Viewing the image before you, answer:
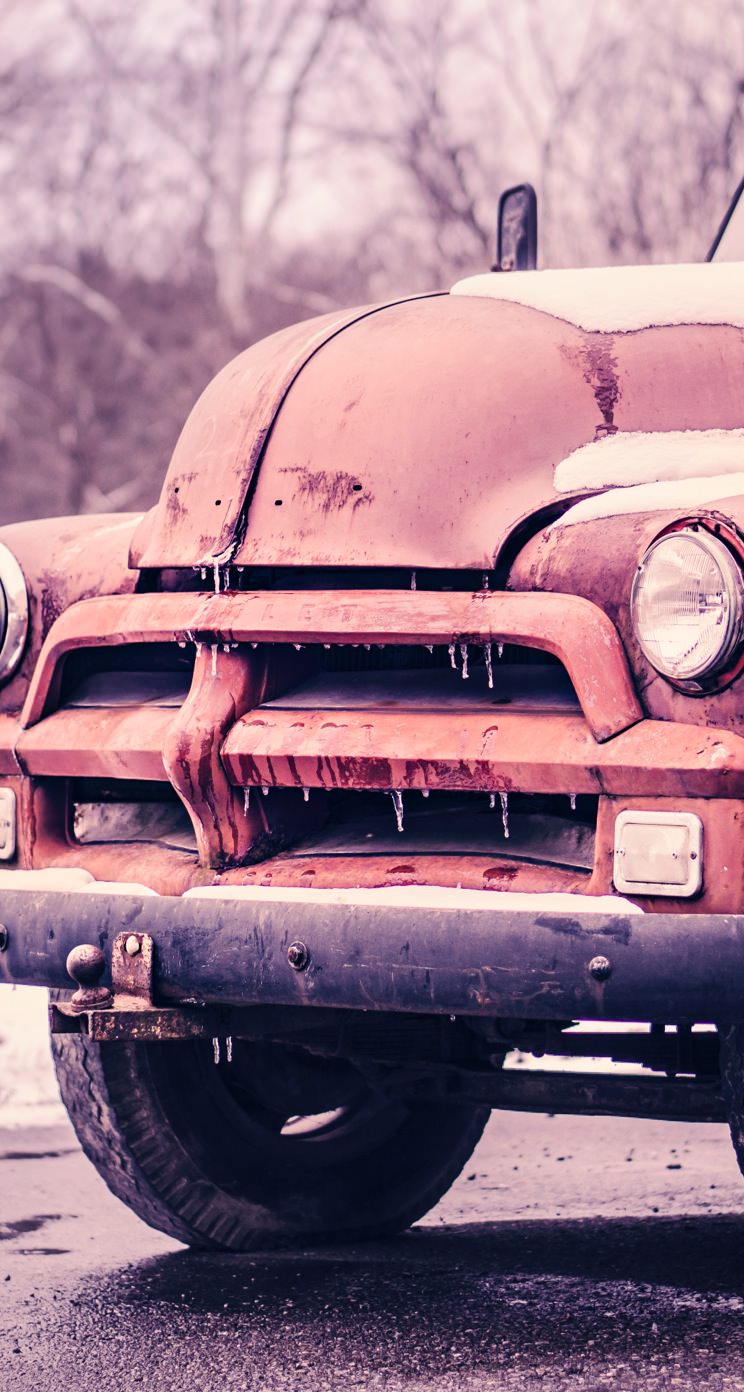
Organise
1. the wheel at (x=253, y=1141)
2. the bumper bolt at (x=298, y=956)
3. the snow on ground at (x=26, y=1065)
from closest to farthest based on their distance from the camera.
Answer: the bumper bolt at (x=298, y=956), the wheel at (x=253, y=1141), the snow on ground at (x=26, y=1065)

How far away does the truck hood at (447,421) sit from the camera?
3.64 m

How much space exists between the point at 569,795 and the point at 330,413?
3.04ft

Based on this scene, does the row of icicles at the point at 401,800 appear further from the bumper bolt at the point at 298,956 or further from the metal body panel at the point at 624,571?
the bumper bolt at the point at 298,956

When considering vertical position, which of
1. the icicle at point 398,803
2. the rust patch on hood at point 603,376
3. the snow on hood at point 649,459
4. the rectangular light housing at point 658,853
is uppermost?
the rust patch on hood at point 603,376

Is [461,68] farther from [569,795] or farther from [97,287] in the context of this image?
[569,795]

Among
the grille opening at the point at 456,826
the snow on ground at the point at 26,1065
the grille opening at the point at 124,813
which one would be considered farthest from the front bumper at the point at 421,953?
the snow on ground at the point at 26,1065

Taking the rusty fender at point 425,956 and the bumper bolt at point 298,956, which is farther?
the bumper bolt at point 298,956

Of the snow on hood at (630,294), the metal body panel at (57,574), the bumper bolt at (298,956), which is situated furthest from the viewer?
the metal body panel at (57,574)

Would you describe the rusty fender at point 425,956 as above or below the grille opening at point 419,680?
below

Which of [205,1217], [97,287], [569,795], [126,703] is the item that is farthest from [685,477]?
[97,287]

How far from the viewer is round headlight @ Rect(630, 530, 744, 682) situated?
3088mm

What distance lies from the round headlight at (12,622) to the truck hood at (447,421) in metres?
0.29

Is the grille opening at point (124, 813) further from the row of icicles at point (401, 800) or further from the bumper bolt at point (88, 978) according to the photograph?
the bumper bolt at point (88, 978)

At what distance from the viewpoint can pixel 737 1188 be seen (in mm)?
5223
